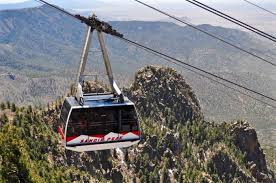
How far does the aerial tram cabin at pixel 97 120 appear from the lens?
4645cm

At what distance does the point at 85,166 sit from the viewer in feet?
398

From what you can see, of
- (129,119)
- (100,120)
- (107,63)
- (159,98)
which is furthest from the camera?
(159,98)

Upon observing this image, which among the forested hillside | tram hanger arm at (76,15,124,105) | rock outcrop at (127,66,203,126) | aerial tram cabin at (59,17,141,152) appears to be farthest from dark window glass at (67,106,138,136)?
rock outcrop at (127,66,203,126)

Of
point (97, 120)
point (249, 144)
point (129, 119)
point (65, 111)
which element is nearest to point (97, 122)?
point (97, 120)

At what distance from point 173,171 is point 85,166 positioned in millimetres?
34955

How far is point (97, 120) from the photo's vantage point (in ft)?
155

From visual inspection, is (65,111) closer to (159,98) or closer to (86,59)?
(86,59)

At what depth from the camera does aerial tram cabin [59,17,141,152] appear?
4645 centimetres

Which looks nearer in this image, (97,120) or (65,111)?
(97,120)

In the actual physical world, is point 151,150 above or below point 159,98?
below

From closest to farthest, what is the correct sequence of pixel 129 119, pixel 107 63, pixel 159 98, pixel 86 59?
pixel 86 59
pixel 107 63
pixel 129 119
pixel 159 98

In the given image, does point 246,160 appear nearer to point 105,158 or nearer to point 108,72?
point 105,158

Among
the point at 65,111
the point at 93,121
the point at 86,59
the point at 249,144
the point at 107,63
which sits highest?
the point at 86,59

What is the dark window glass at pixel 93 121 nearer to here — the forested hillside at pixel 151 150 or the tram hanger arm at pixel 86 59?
the tram hanger arm at pixel 86 59
